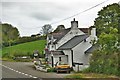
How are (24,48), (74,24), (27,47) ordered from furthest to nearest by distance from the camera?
(27,47), (24,48), (74,24)

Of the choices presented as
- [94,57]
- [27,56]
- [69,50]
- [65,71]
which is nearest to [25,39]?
[27,56]

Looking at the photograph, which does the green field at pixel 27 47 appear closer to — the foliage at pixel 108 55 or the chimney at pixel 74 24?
the chimney at pixel 74 24

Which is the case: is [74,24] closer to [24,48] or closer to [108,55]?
[108,55]

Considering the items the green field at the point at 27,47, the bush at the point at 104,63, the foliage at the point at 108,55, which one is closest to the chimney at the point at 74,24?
the foliage at the point at 108,55

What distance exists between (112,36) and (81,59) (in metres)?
19.5

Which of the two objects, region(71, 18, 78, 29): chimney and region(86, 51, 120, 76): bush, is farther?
region(71, 18, 78, 29): chimney

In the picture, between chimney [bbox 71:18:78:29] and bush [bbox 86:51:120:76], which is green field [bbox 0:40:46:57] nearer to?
chimney [bbox 71:18:78:29]

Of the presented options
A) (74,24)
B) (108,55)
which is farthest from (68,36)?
(108,55)

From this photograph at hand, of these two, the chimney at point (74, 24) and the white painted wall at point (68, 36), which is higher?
the chimney at point (74, 24)

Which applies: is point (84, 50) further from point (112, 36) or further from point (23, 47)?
point (23, 47)

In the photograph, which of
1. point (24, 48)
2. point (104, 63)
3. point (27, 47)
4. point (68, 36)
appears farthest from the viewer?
point (27, 47)

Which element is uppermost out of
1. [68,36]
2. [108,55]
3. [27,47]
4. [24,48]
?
[68,36]

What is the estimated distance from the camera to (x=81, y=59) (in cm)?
4875

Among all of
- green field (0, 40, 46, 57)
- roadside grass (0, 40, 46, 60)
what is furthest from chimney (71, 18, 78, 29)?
green field (0, 40, 46, 57)
